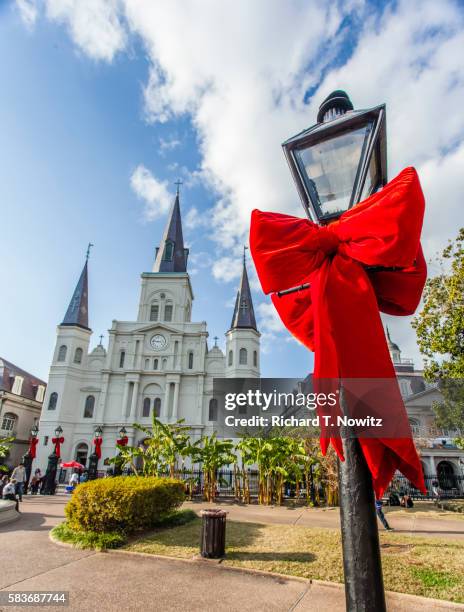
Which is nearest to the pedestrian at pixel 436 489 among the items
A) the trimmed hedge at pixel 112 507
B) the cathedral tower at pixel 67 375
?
the trimmed hedge at pixel 112 507

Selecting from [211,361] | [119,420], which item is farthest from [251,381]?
[119,420]

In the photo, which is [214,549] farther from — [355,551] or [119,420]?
[119,420]

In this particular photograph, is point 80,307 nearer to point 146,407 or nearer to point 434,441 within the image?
point 146,407

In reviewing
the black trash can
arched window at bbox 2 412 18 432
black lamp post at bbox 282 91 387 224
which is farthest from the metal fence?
arched window at bbox 2 412 18 432

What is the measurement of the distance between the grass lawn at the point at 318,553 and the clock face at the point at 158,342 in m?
28.1

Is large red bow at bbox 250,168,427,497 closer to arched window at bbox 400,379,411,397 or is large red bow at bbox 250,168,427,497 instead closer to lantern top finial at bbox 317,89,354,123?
lantern top finial at bbox 317,89,354,123

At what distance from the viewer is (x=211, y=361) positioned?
116ft

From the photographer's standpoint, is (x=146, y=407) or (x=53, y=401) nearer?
(x=53, y=401)

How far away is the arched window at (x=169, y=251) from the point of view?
136 feet

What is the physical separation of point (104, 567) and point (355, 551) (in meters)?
5.15

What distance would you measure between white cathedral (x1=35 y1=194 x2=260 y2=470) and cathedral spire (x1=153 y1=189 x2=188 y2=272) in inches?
113

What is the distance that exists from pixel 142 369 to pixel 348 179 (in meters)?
34.1

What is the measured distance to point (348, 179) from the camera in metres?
2.35

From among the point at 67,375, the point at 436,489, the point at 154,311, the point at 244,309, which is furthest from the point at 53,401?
the point at 436,489
